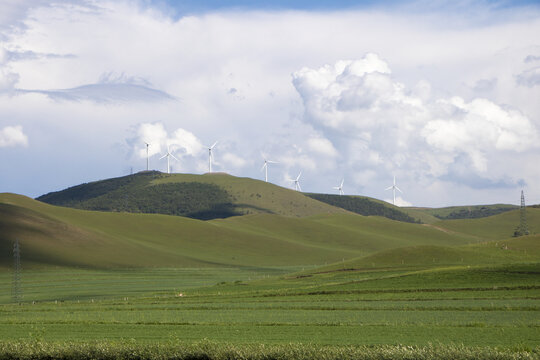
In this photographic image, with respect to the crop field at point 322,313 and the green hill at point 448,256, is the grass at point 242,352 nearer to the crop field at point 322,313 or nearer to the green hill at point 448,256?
the crop field at point 322,313

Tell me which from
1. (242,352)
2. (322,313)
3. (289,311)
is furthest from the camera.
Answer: (289,311)

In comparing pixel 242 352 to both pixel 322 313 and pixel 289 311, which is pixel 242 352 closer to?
pixel 322 313

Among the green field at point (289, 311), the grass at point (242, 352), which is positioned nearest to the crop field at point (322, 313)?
the green field at point (289, 311)

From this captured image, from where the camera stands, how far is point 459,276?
83750 mm

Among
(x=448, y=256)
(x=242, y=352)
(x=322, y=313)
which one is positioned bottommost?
(x=322, y=313)

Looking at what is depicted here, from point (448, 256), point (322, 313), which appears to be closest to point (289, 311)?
point (322, 313)

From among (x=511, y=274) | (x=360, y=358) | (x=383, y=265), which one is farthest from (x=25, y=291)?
(x=360, y=358)

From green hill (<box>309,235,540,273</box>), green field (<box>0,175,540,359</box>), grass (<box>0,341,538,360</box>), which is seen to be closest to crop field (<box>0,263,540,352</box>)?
green field (<box>0,175,540,359</box>)

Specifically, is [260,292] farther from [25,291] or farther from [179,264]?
[179,264]

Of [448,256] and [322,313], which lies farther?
[448,256]

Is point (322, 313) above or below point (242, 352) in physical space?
below

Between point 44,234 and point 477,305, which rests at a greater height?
point 44,234

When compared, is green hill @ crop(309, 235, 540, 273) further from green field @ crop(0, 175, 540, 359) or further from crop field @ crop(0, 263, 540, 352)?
crop field @ crop(0, 263, 540, 352)

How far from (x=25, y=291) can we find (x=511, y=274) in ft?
226
